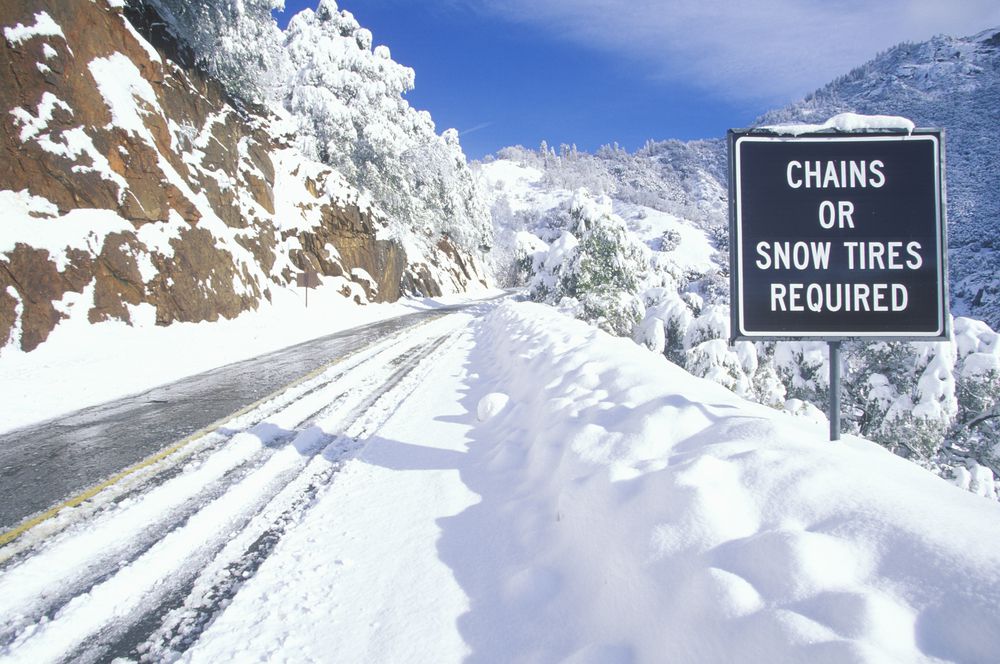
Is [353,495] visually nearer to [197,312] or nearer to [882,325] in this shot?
[882,325]

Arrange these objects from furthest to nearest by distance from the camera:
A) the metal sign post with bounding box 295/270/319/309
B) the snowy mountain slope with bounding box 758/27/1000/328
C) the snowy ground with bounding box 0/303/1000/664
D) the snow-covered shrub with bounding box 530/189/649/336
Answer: the snowy mountain slope with bounding box 758/27/1000/328 < the metal sign post with bounding box 295/270/319/309 < the snow-covered shrub with bounding box 530/189/649/336 < the snowy ground with bounding box 0/303/1000/664

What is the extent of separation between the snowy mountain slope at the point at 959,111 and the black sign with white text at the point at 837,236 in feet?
40.3

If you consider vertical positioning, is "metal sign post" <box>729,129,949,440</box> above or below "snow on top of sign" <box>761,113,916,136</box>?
below

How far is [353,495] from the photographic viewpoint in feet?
14.0

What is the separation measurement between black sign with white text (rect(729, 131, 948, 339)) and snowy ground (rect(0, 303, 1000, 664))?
82cm

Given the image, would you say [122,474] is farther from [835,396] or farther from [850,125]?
[850,125]

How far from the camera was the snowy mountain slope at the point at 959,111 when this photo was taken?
4760 cm

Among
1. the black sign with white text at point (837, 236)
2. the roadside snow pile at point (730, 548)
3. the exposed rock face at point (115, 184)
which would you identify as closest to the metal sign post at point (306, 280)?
the exposed rock face at point (115, 184)

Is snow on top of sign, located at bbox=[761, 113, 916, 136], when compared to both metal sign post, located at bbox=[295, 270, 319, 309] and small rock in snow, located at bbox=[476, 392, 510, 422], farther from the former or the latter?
metal sign post, located at bbox=[295, 270, 319, 309]

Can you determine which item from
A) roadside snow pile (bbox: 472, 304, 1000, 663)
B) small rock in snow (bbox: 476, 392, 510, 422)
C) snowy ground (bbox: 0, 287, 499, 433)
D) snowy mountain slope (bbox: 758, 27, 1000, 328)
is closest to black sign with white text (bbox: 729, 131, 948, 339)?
roadside snow pile (bbox: 472, 304, 1000, 663)

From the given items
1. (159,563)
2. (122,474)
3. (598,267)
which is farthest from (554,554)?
(598,267)

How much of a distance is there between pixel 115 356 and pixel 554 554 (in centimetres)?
1187

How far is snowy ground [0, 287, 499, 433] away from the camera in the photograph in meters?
7.98

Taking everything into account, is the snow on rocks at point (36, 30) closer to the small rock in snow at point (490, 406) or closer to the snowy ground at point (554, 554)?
the snowy ground at point (554, 554)
